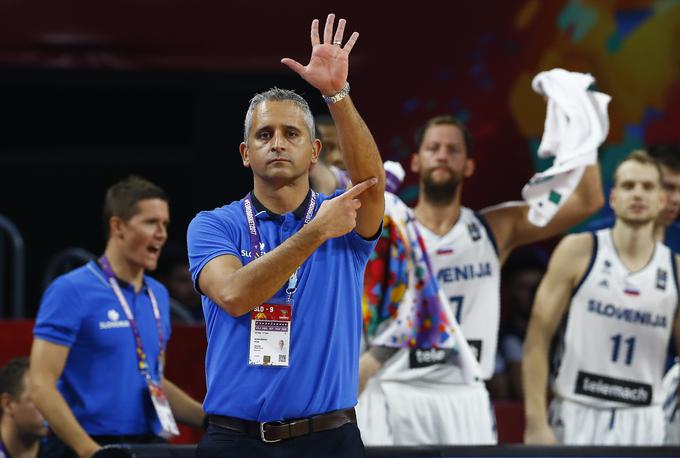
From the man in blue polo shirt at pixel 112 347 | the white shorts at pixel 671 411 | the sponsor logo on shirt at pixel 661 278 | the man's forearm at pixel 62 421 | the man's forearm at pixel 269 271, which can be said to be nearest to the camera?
the man's forearm at pixel 269 271

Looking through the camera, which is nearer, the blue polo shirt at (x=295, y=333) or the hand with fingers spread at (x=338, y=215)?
the hand with fingers spread at (x=338, y=215)

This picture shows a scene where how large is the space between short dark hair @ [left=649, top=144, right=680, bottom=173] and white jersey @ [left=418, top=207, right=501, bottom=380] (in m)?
1.20

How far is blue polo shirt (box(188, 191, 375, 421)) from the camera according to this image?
11.5 ft

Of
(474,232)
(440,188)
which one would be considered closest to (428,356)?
(474,232)

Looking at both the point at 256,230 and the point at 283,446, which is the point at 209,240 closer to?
the point at 256,230

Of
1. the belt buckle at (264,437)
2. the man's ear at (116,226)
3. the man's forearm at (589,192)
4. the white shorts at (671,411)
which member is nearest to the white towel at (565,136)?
the man's forearm at (589,192)

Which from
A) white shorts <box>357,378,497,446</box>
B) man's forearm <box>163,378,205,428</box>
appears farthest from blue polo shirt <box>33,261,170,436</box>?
white shorts <box>357,378,497,446</box>

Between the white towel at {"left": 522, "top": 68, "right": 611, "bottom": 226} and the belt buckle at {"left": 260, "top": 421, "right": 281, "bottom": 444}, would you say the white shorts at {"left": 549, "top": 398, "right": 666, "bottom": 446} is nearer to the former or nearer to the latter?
the white towel at {"left": 522, "top": 68, "right": 611, "bottom": 226}

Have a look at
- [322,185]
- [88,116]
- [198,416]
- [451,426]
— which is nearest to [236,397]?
[198,416]

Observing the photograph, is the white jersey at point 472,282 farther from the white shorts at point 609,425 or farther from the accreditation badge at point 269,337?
the accreditation badge at point 269,337

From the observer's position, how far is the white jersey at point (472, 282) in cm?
594

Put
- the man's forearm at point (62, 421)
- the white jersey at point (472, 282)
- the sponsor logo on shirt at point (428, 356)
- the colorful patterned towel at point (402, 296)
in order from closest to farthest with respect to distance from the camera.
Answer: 1. the man's forearm at point (62, 421)
2. the colorful patterned towel at point (402, 296)
3. the sponsor logo on shirt at point (428, 356)
4. the white jersey at point (472, 282)

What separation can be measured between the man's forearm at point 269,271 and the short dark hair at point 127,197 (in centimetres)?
186

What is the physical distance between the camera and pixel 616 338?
237 inches
